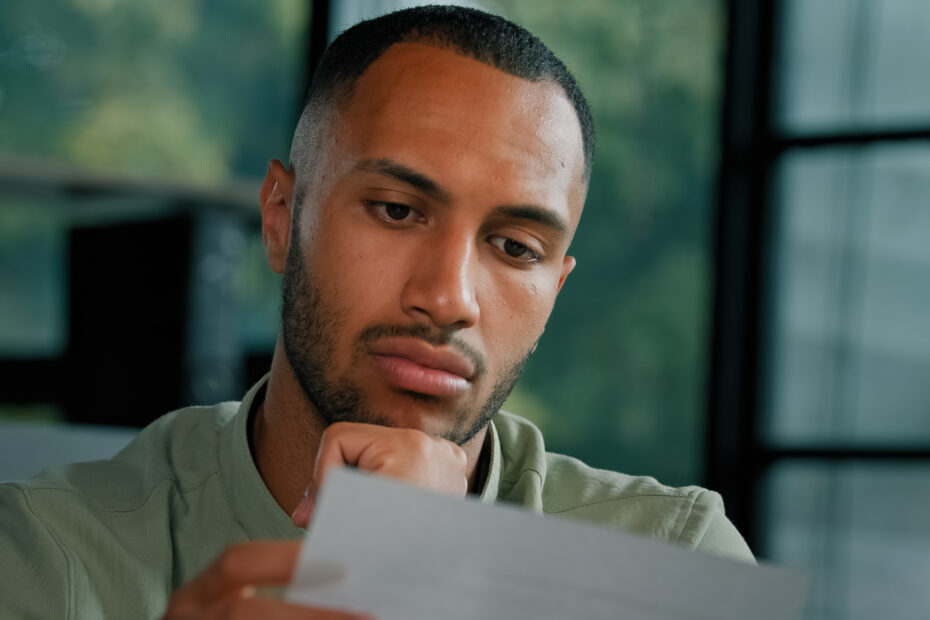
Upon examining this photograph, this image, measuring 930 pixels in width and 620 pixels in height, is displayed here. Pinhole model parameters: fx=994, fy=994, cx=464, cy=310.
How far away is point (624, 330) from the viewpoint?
3305mm

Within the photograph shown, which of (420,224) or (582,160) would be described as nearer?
(420,224)

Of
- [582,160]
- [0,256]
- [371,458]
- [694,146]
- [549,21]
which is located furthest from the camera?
[0,256]

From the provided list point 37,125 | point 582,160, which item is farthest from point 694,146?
point 37,125

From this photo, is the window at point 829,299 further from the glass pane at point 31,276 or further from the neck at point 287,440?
the glass pane at point 31,276

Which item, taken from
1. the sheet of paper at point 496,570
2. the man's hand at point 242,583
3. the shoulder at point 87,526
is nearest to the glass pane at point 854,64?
the shoulder at point 87,526

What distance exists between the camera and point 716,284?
3152 mm

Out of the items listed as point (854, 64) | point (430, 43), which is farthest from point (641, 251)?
point (430, 43)

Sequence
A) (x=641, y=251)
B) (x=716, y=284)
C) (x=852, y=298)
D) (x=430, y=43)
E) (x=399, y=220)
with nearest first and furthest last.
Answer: (x=399, y=220) < (x=430, y=43) < (x=852, y=298) < (x=716, y=284) < (x=641, y=251)

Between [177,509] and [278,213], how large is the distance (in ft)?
1.46

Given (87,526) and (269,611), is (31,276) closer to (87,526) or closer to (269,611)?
(87,526)

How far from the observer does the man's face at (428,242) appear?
3.79ft

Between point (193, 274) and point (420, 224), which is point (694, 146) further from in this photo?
point (420, 224)

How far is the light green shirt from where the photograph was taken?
3.59 feet

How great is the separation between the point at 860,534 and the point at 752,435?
43cm
